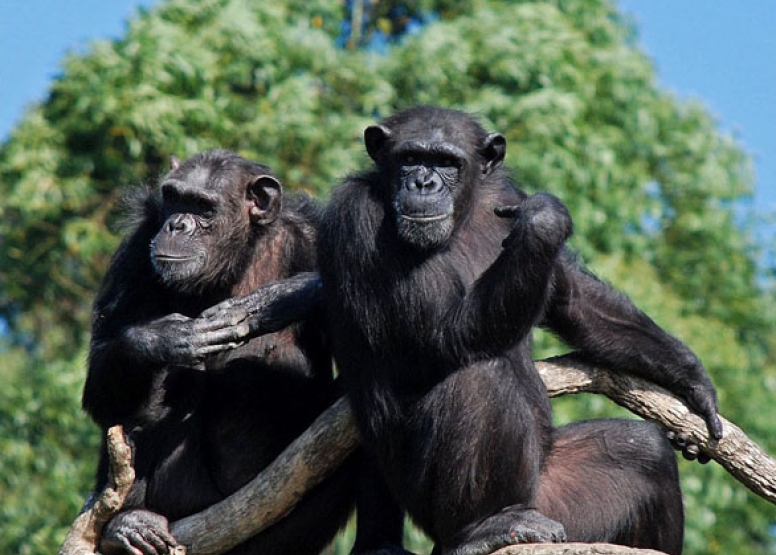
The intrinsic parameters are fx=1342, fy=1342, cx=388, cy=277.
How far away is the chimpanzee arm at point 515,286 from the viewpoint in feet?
23.1

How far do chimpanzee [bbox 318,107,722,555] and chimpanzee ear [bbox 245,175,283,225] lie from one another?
1.21m

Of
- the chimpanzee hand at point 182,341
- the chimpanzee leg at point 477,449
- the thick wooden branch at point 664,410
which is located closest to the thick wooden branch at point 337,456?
the thick wooden branch at point 664,410

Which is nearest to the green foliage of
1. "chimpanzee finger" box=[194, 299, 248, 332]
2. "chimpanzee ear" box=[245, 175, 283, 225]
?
"chimpanzee ear" box=[245, 175, 283, 225]

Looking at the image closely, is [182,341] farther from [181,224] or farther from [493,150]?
[493,150]

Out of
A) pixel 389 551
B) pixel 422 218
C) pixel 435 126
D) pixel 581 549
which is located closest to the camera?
pixel 581 549

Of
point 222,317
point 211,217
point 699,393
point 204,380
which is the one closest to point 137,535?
point 204,380

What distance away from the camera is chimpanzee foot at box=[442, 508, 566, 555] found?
22.8ft

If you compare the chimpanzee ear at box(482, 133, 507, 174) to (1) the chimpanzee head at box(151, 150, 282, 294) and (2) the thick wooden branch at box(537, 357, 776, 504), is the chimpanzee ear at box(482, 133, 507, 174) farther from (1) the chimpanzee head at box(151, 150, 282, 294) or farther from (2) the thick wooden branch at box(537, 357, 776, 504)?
(1) the chimpanzee head at box(151, 150, 282, 294)

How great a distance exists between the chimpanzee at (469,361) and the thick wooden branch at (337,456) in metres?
0.11

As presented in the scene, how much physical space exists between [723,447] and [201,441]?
3.26 meters

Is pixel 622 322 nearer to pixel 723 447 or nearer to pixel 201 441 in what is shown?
pixel 723 447

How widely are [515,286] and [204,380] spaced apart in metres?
2.44

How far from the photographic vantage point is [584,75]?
64.4 feet

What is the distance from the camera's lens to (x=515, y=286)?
23.2ft
